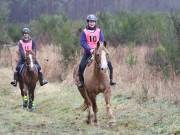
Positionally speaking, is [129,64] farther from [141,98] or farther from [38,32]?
[38,32]

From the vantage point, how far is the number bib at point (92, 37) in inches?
507

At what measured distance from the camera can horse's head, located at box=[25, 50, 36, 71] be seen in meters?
15.7

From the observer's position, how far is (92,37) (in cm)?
1287

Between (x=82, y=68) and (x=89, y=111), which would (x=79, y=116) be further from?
(x=82, y=68)

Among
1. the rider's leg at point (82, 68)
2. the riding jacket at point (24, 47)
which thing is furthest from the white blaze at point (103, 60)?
the riding jacket at point (24, 47)

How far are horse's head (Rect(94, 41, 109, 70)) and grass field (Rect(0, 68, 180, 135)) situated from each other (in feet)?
4.66

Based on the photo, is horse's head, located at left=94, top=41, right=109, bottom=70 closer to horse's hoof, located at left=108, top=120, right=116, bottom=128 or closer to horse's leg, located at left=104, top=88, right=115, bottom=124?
horse's leg, located at left=104, top=88, right=115, bottom=124

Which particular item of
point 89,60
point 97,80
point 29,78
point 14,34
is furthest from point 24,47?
point 14,34

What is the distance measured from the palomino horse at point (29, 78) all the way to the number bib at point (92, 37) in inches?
132

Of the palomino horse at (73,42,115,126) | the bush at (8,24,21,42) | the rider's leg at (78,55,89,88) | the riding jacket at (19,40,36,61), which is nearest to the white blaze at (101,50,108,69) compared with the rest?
the palomino horse at (73,42,115,126)

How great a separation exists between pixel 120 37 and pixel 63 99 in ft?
34.4

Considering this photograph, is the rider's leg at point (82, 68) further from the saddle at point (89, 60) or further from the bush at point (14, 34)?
the bush at point (14, 34)

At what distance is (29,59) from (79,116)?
2786mm

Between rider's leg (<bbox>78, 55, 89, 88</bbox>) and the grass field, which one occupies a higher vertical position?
rider's leg (<bbox>78, 55, 89, 88</bbox>)
